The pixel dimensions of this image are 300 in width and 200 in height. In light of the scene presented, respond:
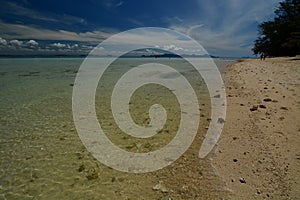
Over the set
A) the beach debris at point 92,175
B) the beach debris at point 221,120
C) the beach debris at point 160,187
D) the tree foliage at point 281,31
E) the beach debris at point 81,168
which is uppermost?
the tree foliage at point 281,31

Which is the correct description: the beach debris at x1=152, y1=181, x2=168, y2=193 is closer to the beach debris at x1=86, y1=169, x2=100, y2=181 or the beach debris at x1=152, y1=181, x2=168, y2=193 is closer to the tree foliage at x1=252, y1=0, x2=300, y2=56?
the beach debris at x1=86, y1=169, x2=100, y2=181

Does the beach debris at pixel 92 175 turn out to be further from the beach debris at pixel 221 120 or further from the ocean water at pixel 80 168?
the beach debris at pixel 221 120

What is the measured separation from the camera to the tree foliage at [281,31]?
4031cm

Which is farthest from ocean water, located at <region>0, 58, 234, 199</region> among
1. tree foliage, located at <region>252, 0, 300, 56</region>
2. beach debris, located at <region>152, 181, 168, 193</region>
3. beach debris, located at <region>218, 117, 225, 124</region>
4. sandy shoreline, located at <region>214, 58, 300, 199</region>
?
tree foliage, located at <region>252, 0, 300, 56</region>

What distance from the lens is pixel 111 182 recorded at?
12.9ft

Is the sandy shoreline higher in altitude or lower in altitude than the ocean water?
higher

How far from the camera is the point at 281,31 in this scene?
44375 mm

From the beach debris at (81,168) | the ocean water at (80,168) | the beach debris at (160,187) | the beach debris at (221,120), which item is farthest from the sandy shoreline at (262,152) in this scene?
the beach debris at (81,168)

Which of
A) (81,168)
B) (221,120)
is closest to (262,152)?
(221,120)

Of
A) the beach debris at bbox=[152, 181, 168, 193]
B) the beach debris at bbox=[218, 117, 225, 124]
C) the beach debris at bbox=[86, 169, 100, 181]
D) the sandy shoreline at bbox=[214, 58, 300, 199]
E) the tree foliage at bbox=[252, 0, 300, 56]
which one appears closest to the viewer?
the sandy shoreline at bbox=[214, 58, 300, 199]

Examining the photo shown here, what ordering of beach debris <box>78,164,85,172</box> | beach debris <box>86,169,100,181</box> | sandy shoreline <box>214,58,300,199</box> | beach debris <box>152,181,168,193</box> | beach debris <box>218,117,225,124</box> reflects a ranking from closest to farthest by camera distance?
sandy shoreline <box>214,58,300,199</box> → beach debris <box>152,181,168,193</box> → beach debris <box>86,169,100,181</box> → beach debris <box>78,164,85,172</box> → beach debris <box>218,117,225,124</box>

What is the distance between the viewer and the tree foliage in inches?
1587

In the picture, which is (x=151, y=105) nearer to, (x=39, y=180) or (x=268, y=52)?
(x=39, y=180)

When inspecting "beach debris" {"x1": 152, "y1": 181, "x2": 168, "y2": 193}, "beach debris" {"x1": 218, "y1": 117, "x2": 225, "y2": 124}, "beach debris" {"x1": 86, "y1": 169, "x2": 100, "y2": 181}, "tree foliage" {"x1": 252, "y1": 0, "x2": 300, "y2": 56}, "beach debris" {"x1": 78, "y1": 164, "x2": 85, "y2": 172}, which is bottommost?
"beach debris" {"x1": 78, "y1": 164, "x2": 85, "y2": 172}
